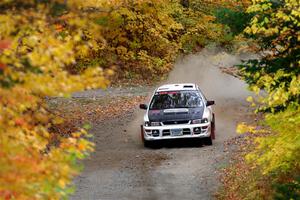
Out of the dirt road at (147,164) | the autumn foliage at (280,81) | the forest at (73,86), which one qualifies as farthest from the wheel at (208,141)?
the autumn foliage at (280,81)

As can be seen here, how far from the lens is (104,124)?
23719 millimetres

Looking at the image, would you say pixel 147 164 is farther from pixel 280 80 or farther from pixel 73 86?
pixel 73 86

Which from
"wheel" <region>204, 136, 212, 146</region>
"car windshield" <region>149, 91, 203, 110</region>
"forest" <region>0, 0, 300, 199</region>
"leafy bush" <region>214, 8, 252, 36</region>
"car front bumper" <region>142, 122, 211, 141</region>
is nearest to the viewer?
"forest" <region>0, 0, 300, 199</region>

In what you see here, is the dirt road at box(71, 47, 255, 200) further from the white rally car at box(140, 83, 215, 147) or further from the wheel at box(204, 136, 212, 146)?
the white rally car at box(140, 83, 215, 147)

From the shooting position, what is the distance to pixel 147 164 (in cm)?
1712

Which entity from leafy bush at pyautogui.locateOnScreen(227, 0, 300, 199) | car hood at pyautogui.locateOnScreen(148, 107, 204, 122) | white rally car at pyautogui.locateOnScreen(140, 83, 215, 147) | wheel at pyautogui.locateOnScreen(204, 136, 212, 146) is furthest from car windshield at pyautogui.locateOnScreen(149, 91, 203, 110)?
leafy bush at pyautogui.locateOnScreen(227, 0, 300, 199)

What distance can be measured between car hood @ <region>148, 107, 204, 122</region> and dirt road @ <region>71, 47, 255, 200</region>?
1009 mm

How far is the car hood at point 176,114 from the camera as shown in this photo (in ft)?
59.7

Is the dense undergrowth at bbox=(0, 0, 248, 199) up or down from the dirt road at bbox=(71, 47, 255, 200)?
up

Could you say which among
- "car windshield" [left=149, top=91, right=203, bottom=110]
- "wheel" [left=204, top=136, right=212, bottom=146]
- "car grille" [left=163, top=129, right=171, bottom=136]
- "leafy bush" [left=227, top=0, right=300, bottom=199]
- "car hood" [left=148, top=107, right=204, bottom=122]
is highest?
"leafy bush" [left=227, top=0, right=300, bottom=199]

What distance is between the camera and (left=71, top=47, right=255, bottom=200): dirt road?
1452cm

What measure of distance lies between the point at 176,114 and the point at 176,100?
90cm

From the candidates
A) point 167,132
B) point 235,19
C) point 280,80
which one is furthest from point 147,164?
point 280,80

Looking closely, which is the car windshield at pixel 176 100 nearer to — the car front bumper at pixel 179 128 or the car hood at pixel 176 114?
the car hood at pixel 176 114
